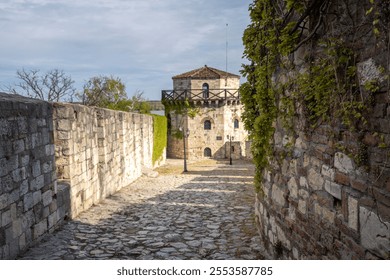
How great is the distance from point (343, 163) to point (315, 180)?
0.57m

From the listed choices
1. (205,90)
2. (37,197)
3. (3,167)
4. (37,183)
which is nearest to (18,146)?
(3,167)

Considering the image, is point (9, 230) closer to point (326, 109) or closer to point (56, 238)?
point (56, 238)

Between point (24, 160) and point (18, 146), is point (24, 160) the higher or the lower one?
the lower one

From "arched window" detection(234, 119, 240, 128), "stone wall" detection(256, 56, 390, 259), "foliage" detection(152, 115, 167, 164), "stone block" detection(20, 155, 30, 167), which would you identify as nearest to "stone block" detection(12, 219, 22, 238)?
"stone block" detection(20, 155, 30, 167)

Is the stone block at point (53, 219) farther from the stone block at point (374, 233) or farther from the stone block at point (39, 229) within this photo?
the stone block at point (374, 233)

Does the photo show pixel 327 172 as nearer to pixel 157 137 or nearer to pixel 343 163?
pixel 343 163

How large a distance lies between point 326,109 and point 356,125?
15.4 inches

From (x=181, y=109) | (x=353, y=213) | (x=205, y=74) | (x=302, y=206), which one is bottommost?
(x=302, y=206)

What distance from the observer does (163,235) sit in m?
5.70

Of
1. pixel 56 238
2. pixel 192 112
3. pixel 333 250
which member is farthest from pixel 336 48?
pixel 192 112

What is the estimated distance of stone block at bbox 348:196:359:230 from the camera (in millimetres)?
2557

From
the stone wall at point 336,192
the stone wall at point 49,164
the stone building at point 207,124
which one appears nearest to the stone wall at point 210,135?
the stone building at point 207,124

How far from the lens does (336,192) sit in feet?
9.37

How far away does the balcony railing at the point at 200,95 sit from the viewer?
3044cm
